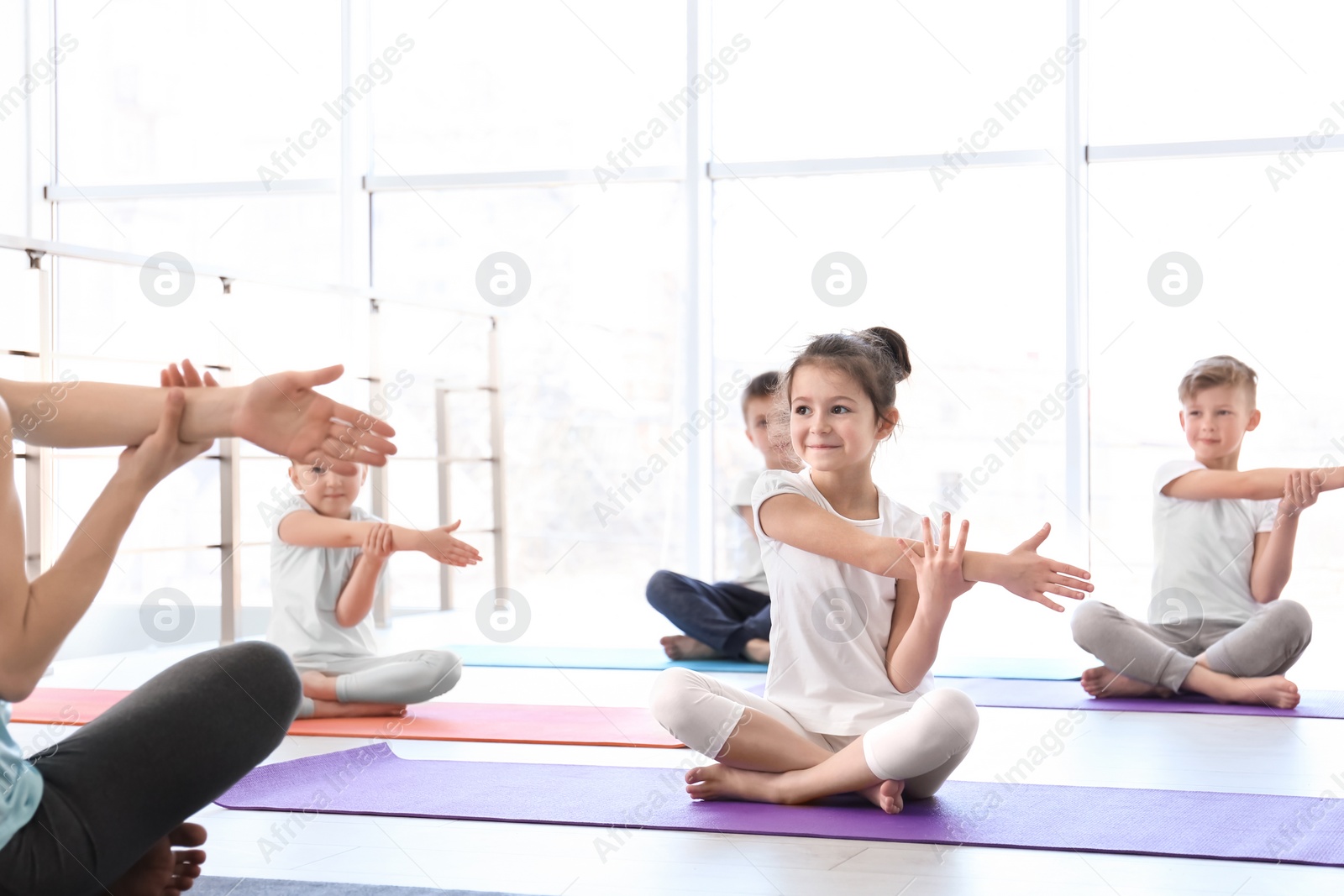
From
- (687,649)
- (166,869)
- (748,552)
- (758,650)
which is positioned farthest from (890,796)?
(748,552)

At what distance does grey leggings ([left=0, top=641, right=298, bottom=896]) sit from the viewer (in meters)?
1.00

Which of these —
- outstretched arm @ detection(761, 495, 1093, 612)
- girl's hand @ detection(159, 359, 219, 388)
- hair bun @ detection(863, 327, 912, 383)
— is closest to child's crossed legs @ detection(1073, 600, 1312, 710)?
hair bun @ detection(863, 327, 912, 383)

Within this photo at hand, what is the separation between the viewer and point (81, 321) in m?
4.43

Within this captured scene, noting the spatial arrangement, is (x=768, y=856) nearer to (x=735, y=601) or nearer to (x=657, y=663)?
(x=657, y=663)

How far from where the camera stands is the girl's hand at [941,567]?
145 cm

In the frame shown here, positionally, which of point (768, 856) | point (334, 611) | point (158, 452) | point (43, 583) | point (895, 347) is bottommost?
point (768, 856)

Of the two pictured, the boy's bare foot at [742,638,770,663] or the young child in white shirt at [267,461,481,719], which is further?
the boy's bare foot at [742,638,770,663]

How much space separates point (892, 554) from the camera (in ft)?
5.22

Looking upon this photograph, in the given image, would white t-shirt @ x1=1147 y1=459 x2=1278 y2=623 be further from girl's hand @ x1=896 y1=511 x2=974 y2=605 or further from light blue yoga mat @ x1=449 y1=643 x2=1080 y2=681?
girl's hand @ x1=896 y1=511 x2=974 y2=605

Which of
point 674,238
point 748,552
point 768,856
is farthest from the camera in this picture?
point 674,238

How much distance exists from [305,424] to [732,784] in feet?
2.76

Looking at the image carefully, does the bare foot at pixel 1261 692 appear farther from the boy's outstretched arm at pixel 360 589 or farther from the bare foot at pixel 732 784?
the boy's outstretched arm at pixel 360 589

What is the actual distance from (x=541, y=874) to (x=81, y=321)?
378 centimetres

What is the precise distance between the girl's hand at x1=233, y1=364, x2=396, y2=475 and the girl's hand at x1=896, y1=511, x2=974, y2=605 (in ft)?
2.24
